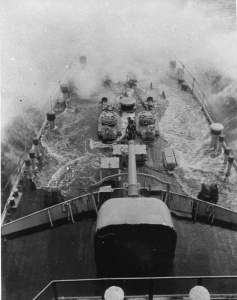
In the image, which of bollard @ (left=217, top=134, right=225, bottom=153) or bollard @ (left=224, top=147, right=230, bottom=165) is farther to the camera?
bollard @ (left=217, top=134, right=225, bottom=153)

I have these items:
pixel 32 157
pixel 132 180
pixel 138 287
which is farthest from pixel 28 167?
pixel 138 287

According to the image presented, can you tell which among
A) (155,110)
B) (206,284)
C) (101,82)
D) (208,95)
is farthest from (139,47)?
(206,284)

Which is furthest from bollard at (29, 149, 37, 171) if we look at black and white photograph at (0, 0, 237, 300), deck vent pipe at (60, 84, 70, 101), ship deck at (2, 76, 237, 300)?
deck vent pipe at (60, 84, 70, 101)

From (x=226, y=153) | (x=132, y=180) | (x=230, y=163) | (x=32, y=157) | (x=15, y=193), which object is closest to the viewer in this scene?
(x=132, y=180)

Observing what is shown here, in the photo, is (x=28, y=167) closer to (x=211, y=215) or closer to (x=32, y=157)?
(x=32, y=157)

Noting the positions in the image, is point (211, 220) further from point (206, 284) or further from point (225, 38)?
point (225, 38)

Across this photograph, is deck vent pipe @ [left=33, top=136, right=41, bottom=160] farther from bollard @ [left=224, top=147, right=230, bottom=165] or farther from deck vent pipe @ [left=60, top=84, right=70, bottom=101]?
bollard @ [left=224, top=147, right=230, bottom=165]
